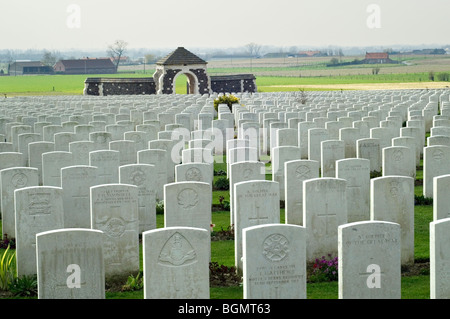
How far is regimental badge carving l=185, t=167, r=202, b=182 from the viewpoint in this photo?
12.0 metres

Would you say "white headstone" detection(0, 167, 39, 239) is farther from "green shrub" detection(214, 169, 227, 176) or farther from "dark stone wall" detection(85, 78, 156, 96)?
"dark stone wall" detection(85, 78, 156, 96)

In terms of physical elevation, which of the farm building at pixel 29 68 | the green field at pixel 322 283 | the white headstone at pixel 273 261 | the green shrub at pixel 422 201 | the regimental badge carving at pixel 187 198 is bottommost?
the green field at pixel 322 283

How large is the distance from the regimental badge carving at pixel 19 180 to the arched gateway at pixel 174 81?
39.4 metres

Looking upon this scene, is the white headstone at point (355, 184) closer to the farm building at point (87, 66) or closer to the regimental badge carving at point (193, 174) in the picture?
the regimental badge carving at point (193, 174)

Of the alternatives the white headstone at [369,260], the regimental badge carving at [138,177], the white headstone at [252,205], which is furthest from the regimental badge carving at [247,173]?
the white headstone at [369,260]

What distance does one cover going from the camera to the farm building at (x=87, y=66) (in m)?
131

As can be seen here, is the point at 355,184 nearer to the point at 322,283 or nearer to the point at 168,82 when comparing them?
the point at 322,283

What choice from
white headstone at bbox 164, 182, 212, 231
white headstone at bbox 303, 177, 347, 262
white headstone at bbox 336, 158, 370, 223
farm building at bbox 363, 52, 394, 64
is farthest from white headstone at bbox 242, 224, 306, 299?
farm building at bbox 363, 52, 394, 64

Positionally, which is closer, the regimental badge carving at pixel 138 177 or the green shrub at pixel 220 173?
the regimental badge carving at pixel 138 177

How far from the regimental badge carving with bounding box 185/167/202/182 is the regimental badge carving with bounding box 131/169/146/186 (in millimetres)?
873

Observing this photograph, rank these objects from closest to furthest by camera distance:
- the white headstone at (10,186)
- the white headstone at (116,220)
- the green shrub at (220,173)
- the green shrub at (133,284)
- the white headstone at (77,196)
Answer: the green shrub at (133,284) → the white headstone at (116,220) → the white headstone at (77,196) → the white headstone at (10,186) → the green shrub at (220,173)

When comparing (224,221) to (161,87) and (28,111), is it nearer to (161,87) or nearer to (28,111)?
(28,111)

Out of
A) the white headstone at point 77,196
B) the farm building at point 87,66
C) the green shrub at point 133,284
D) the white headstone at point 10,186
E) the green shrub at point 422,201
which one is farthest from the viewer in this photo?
the farm building at point 87,66

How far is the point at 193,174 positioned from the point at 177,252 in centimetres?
469
